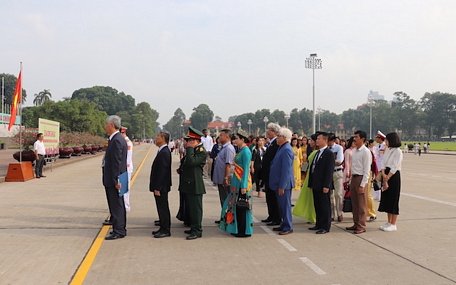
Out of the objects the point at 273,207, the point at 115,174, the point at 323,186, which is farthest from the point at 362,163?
the point at 115,174

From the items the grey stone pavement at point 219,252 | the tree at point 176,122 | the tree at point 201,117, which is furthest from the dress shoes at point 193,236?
the tree at point 176,122

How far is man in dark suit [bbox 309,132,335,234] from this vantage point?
311 inches

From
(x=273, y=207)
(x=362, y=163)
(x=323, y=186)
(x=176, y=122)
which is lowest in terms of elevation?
(x=273, y=207)

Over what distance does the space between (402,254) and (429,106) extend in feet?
495

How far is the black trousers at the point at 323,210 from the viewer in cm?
791

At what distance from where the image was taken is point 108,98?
164m

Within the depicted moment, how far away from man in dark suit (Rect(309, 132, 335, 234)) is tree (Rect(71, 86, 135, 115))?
158m

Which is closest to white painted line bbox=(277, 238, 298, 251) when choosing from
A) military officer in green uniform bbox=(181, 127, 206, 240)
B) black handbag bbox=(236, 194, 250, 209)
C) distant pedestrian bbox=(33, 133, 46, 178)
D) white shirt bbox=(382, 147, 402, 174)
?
black handbag bbox=(236, 194, 250, 209)

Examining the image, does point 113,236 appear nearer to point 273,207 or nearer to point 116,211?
point 116,211

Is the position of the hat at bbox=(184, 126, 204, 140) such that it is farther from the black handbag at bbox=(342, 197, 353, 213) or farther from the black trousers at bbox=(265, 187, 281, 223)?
the black handbag at bbox=(342, 197, 353, 213)

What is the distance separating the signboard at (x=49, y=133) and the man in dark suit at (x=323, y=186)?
16.6 metres

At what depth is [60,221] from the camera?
8656 millimetres

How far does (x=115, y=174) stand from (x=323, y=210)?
146 inches

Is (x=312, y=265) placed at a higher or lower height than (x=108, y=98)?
lower
